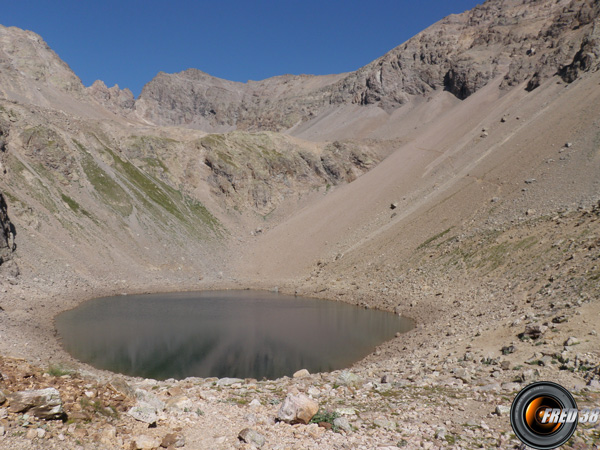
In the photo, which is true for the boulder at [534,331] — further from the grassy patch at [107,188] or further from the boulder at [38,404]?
the grassy patch at [107,188]

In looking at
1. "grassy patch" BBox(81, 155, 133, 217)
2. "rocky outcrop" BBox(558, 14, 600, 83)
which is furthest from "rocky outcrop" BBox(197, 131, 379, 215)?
"rocky outcrop" BBox(558, 14, 600, 83)

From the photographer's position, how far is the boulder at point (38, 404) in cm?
811

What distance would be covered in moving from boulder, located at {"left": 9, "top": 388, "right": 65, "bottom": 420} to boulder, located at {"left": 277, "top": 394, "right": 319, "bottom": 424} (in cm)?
485

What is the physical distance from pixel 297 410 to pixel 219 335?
879 inches

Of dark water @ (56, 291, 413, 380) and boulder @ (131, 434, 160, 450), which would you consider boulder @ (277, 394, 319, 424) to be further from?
dark water @ (56, 291, 413, 380)

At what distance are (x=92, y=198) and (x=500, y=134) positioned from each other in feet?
205

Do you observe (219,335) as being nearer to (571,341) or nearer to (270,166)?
(571,341)

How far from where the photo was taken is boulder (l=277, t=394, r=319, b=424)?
34.3 ft

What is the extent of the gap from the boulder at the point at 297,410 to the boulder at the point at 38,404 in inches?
191

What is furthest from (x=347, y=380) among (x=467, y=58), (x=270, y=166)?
(x=467, y=58)

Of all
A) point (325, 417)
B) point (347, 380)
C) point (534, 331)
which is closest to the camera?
point (325, 417)

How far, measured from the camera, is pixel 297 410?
10.5 m

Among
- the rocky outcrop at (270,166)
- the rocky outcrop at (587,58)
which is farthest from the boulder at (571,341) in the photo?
the rocky outcrop at (270,166)

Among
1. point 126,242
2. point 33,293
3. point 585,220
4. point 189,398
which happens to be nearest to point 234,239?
point 126,242
